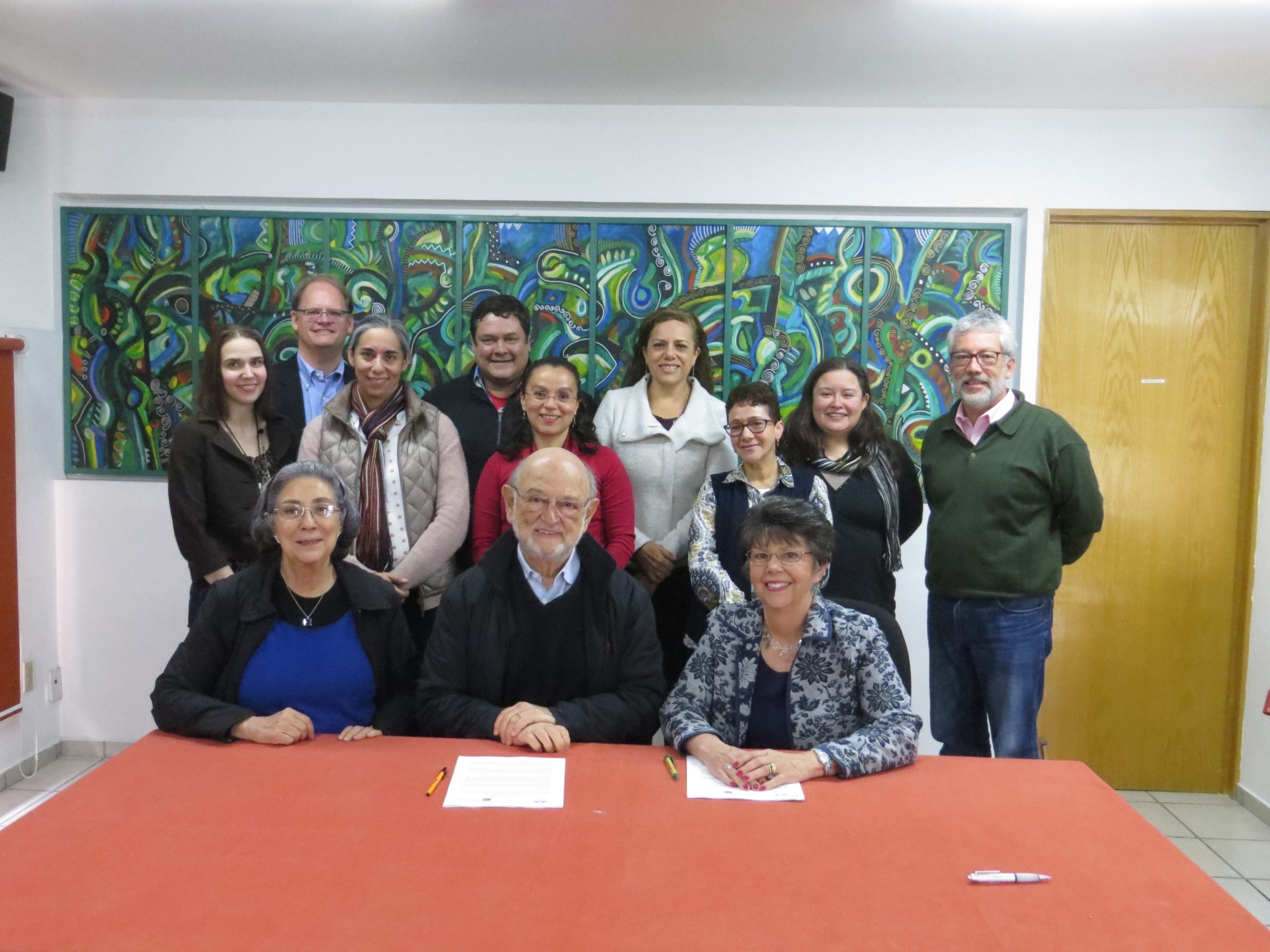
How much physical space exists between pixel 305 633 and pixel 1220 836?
3.36 meters

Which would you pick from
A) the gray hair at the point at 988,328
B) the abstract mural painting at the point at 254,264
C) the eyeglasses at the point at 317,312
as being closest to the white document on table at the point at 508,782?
the gray hair at the point at 988,328

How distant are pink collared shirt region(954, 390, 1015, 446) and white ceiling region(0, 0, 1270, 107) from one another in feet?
3.80

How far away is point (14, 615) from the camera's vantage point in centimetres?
351

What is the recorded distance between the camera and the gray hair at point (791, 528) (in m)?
1.92

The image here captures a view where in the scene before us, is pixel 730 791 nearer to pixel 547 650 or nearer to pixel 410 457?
Answer: pixel 547 650

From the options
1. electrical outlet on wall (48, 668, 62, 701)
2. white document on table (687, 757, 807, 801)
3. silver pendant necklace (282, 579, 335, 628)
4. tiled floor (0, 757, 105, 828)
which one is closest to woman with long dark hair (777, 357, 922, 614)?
white document on table (687, 757, 807, 801)

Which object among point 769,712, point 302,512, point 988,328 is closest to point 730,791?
point 769,712

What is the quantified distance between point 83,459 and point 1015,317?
389 centimetres

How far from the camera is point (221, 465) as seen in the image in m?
2.81

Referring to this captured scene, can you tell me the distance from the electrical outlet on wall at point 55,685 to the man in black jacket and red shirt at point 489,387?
206 centimetres

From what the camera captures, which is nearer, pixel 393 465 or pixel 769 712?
pixel 769 712

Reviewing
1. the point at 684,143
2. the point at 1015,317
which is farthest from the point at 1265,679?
the point at 684,143

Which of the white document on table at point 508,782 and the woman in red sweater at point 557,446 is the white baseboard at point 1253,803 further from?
the white document on table at point 508,782

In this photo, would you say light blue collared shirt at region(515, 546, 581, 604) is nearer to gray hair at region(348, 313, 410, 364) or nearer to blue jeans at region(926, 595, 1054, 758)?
gray hair at region(348, 313, 410, 364)
